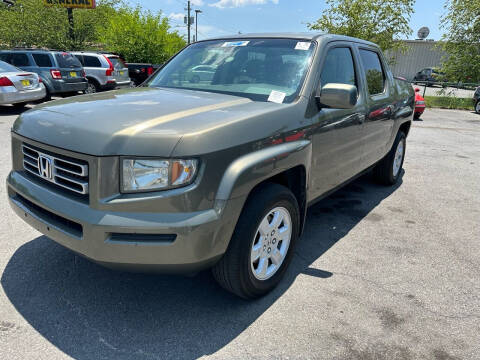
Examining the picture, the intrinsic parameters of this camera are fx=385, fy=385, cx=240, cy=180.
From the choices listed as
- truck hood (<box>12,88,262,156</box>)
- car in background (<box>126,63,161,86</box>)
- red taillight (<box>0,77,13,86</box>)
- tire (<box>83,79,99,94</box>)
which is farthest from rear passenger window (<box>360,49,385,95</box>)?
car in background (<box>126,63,161,86</box>)

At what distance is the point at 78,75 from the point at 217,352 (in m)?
12.9

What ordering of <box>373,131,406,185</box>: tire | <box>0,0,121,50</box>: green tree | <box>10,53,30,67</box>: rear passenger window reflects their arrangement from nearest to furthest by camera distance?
<box>373,131,406,185</box>: tire, <box>10,53,30,67</box>: rear passenger window, <box>0,0,121,50</box>: green tree

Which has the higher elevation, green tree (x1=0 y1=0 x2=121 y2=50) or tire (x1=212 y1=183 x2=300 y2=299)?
green tree (x1=0 y1=0 x2=121 y2=50)

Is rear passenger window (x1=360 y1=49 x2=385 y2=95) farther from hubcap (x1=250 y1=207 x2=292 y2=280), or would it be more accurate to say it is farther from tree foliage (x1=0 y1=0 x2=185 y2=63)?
tree foliage (x1=0 y1=0 x2=185 y2=63)

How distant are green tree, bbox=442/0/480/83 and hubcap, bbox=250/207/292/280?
21.6m

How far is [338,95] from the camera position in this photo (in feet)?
9.25

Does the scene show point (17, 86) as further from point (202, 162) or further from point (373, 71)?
point (202, 162)

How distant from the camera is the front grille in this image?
7.07ft

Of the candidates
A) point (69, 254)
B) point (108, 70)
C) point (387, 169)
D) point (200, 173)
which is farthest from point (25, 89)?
point (200, 173)

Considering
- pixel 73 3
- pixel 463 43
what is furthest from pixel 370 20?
pixel 73 3

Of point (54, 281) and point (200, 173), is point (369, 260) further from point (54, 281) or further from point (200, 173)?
point (54, 281)

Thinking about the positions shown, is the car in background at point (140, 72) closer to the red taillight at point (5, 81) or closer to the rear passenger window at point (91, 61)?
the rear passenger window at point (91, 61)

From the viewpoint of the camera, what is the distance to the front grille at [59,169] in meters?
2.16

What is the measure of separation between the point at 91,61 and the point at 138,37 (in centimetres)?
883
